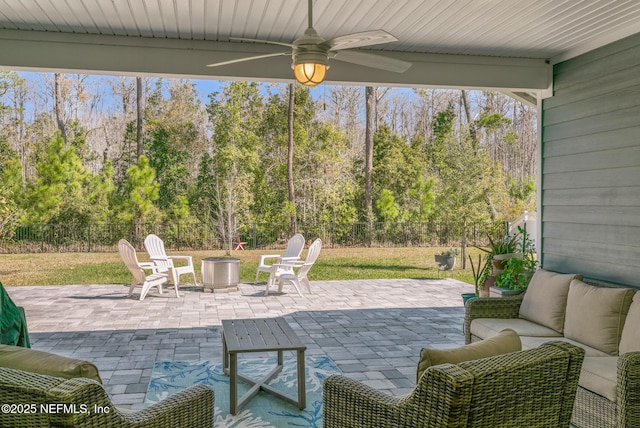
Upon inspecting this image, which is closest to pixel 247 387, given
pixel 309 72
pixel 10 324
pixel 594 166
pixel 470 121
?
pixel 10 324

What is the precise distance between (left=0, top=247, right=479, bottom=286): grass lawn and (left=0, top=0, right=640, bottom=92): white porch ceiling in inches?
234

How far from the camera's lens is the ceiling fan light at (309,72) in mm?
3637

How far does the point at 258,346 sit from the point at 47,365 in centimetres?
176

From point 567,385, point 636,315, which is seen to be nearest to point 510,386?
point 567,385

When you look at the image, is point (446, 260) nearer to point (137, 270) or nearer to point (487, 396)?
point (137, 270)

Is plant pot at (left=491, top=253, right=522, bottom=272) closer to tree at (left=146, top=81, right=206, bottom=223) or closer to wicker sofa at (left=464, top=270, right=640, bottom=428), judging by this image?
wicker sofa at (left=464, top=270, right=640, bottom=428)

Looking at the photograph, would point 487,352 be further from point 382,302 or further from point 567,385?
point 382,302

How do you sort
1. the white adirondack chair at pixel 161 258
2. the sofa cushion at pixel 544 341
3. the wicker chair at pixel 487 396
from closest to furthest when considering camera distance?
the wicker chair at pixel 487 396 → the sofa cushion at pixel 544 341 → the white adirondack chair at pixel 161 258

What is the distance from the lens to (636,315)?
3.61 meters

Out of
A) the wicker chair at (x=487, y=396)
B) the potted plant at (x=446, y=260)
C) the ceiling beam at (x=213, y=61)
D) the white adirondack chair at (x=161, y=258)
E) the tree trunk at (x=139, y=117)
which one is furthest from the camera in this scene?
the tree trunk at (x=139, y=117)

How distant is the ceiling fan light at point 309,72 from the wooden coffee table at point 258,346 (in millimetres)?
1688

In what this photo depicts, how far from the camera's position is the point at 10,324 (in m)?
3.91

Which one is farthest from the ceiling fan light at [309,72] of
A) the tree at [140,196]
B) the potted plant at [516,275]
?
the tree at [140,196]

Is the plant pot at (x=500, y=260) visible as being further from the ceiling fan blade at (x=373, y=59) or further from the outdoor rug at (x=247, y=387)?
the ceiling fan blade at (x=373, y=59)
